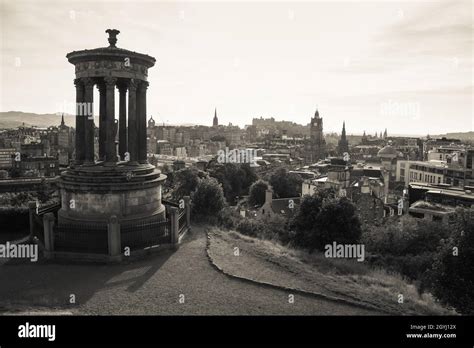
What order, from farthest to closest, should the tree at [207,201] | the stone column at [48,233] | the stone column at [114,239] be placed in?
the tree at [207,201], the stone column at [48,233], the stone column at [114,239]

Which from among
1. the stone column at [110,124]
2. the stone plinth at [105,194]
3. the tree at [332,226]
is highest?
the stone column at [110,124]

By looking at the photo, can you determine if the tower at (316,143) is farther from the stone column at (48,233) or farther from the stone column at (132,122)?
the stone column at (48,233)

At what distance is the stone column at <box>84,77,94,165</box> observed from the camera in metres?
18.2

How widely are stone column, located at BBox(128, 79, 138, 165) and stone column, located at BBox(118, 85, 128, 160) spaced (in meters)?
2.22

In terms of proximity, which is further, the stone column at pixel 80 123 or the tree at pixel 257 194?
the tree at pixel 257 194

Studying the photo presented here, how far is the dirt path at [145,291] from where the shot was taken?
1079 centimetres

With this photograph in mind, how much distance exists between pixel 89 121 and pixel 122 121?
94.9 inches

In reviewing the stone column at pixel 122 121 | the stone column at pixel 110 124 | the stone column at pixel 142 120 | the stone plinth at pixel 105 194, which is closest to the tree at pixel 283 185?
the stone column at pixel 122 121

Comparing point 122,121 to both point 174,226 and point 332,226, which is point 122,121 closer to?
point 174,226

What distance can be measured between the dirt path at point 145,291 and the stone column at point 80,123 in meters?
6.10

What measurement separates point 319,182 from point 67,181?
1793 inches

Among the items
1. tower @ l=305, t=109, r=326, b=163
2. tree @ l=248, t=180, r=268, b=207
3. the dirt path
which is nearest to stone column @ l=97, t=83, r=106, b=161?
the dirt path

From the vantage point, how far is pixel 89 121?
18812 millimetres
